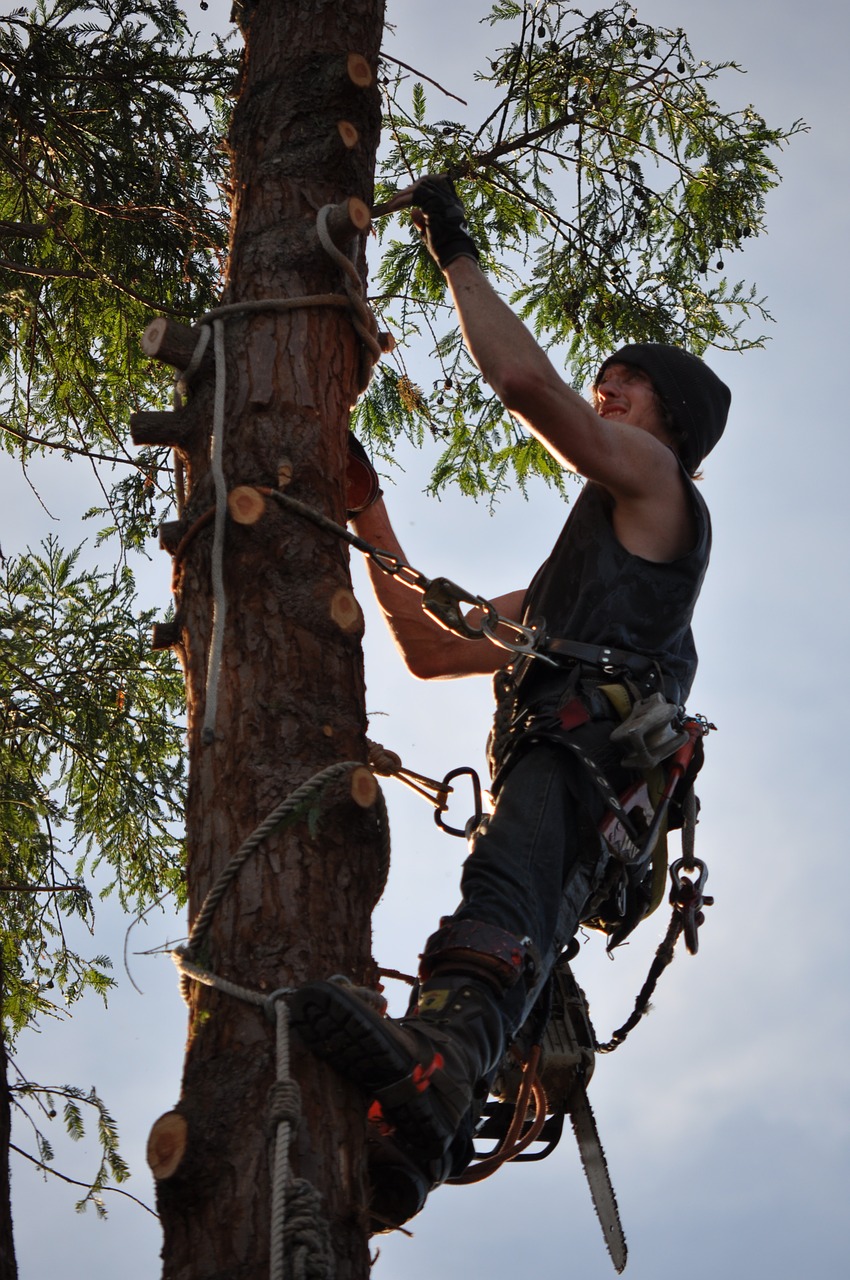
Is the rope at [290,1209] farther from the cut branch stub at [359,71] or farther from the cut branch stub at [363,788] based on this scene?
the cut branch stub at [359,71]

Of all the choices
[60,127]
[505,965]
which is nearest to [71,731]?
[60,127]

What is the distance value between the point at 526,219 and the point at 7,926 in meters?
3.24

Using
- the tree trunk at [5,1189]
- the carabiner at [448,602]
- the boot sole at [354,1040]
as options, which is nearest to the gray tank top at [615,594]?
the carabiner at [448,602]

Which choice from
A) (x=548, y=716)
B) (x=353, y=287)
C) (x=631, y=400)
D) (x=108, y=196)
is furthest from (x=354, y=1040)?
(x=108, y=196)

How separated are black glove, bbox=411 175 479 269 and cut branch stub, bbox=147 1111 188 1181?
2.18 m

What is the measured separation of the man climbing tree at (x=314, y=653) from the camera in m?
2.31

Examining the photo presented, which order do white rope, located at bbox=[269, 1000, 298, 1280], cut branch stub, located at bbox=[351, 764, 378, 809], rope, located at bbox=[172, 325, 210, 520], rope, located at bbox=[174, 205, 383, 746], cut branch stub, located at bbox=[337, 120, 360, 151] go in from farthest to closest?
cut branch stub, located at bbox=[337, 120, 360, 151]
rope, located at bbox=[172, 325, 210, 520]
rope, located at bbox=[174, 205, 383, 746]
cut branch stub, located at bbox=[351, 764, 378, 809]
white rope, located at bbox=[269, 1000, 298, 1280]

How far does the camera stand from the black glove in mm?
3635

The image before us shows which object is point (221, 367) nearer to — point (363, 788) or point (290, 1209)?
point (363, 788)

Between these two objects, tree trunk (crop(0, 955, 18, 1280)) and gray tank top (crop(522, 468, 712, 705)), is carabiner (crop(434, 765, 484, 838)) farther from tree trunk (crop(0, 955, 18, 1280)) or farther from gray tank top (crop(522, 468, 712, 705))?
tree trunk (crop(0, 955, 18, 1280))

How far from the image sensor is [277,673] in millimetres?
2766

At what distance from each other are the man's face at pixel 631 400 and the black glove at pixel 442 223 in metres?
0.65

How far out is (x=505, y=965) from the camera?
111 inches

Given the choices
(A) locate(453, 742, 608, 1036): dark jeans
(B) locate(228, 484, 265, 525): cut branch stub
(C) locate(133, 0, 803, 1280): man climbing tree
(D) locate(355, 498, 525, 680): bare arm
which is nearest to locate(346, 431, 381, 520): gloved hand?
(C) locate(133, 0, 803, 1280): man climbing tree
